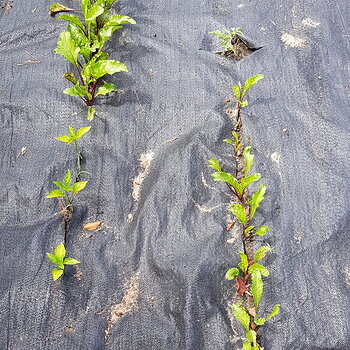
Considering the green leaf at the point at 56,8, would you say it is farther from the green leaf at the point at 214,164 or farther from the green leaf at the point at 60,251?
the green leaf at the point at 60,251

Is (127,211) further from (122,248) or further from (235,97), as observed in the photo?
(235,97)

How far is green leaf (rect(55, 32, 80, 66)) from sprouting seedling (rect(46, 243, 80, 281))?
3.45ft

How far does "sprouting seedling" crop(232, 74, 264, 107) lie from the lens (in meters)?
2.25

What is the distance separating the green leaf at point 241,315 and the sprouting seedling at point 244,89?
3.46 feet

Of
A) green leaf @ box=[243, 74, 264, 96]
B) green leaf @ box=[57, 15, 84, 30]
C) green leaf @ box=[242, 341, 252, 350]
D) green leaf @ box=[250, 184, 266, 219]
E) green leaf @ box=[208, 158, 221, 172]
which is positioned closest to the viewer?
green leaf @ box=[242, 341, 252, 350]

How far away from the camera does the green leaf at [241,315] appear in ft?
5.27

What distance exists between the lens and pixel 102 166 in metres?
2.19

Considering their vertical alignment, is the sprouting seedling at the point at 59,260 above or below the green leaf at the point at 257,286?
below

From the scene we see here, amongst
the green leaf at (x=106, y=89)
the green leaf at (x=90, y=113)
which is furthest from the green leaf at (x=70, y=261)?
the green leaf at (x=106, y=89)

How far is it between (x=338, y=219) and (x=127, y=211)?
0.91 m

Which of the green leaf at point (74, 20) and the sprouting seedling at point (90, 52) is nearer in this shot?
the sprouting seedling at point (90, 52)

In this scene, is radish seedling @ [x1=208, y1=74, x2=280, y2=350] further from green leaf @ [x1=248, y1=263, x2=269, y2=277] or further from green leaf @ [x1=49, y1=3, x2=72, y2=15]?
green leaf @ [x1=49, y1=3, x2=72, y2=15]

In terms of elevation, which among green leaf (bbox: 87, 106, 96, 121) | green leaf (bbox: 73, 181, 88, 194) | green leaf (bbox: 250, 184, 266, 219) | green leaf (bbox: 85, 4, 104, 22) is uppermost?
green leaf (bbox: 85, 4, 104, 22)

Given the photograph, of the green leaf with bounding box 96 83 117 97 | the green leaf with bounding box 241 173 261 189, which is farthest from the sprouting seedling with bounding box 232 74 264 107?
the green leaf with bounding box 96 83 117 97
